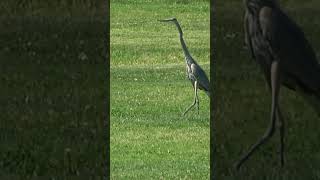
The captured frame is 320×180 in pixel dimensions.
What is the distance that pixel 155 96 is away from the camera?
934 cm

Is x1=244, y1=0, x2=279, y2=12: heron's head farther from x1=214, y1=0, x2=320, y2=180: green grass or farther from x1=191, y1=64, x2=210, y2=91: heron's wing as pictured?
x1=191, y1=64, x2=210, y2=91: heron's wing

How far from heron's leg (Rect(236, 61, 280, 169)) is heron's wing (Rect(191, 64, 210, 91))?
3.31m

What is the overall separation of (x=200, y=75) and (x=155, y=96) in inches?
46.4

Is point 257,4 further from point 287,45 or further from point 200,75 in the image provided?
point 200,75

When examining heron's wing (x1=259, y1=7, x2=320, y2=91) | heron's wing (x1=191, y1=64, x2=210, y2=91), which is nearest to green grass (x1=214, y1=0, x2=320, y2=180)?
heron's wing (x1=259, y1=7, x2=320, y2=91)

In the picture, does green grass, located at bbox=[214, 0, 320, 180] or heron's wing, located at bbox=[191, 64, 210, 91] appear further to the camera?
heron's wing, located at bbox=[191, 64, 210, 91]

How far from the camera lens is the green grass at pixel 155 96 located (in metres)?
6.80

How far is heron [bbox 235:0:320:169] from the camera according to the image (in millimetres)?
4258
